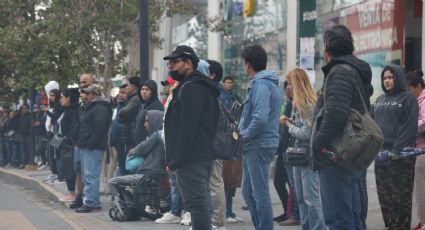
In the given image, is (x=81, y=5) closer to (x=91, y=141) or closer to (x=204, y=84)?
(x=91, y=141)

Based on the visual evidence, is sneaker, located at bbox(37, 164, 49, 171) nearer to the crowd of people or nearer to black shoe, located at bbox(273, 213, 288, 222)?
the crowd of people

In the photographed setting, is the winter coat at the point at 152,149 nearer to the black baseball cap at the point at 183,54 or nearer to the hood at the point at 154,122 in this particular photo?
the hood at the point at 154,122

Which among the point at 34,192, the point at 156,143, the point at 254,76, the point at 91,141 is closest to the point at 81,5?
the point at 34,192

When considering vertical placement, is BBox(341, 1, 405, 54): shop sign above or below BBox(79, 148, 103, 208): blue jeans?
above

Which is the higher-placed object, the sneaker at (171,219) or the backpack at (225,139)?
the backpack at (225,139)

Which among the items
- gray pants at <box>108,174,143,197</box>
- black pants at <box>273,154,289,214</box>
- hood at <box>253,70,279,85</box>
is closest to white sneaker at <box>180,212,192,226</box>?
gray pants at <box>108,174,143,197</box>

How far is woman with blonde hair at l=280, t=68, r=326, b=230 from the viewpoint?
8.69 metres

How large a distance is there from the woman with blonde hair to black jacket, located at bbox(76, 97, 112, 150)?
4.00 m

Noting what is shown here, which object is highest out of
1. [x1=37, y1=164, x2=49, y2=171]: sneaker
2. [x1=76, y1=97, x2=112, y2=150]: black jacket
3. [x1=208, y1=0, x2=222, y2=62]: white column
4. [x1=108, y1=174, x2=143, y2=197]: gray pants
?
[x1=208, y1=0, x2=222, y2=62]: white column

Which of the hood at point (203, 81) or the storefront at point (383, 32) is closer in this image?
the hood at point (203, 81)

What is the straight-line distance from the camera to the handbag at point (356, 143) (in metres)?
6.58

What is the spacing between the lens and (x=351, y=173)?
22.3ft

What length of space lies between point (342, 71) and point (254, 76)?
94.0 inches

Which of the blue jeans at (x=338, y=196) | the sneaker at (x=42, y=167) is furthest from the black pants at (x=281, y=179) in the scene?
the sneaker at (x=42, y=167)
